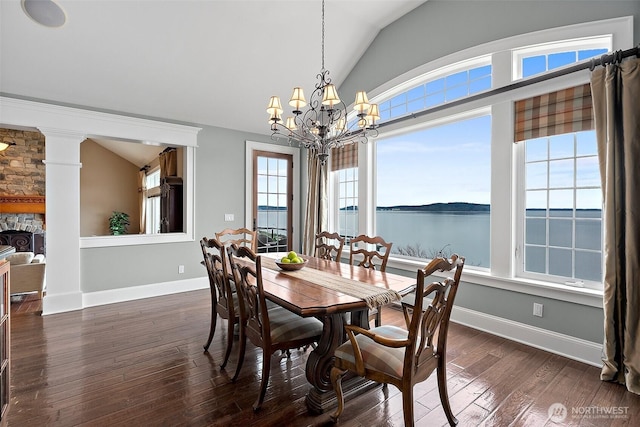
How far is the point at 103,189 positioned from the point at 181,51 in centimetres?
616

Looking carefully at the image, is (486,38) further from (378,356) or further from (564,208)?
(378,356)

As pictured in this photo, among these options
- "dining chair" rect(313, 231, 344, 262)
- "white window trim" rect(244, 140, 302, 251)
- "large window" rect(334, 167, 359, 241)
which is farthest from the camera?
"white window trim" rect(244, 140, 302, 251)

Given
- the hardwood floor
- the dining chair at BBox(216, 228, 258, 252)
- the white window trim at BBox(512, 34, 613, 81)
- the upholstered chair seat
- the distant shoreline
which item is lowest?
the hardwood floor

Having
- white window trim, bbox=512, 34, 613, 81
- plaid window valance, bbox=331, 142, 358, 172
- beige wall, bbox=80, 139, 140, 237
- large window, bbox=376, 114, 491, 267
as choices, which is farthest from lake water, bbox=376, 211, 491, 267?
beige wall, bbox=80, 139, 140, 237

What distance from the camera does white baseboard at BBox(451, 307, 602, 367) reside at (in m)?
2.55

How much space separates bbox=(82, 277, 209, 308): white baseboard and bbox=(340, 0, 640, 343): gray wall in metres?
3.89

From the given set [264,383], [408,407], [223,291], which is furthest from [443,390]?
[223,291]

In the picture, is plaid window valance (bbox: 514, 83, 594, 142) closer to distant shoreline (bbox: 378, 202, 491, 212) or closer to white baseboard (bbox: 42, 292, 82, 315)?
distant shoreline (bbox: 378, 202, 491, 212)

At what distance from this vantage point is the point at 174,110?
178 inches

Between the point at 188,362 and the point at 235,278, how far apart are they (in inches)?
42.0

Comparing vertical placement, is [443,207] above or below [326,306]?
above

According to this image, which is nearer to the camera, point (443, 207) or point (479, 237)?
point (479, 237)

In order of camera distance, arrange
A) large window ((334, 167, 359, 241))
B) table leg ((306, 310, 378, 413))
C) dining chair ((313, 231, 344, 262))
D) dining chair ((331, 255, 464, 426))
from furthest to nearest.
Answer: large window ((334, 167, 359, 241))
dining chair ((313, 231, 344, 262))
table leg ((306, 310, 378, 413))
dining chair ((331, 255, 464, 426))

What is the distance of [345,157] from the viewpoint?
5.09m
